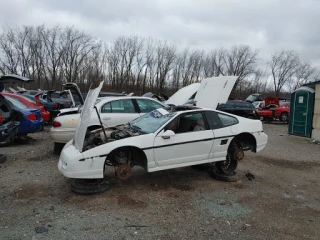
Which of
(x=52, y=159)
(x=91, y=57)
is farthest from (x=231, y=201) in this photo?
(x=91, y=57)

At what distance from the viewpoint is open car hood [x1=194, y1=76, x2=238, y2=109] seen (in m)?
6.65

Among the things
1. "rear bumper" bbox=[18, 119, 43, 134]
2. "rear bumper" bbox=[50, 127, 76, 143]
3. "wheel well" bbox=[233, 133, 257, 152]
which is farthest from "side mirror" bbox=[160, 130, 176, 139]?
"rear bumper" bbox=[18, 119, 43, 134]

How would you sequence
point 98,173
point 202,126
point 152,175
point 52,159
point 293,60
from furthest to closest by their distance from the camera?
point 293,60 → point 52,159 → point 152,175 → point 202,126 → point 98,173

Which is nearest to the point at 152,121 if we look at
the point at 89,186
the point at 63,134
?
the point at 89,186

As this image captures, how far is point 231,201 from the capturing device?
15.4 feet

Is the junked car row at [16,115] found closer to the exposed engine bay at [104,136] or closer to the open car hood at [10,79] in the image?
the open car hood at [10,79]

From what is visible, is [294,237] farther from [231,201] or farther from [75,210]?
[75,210]

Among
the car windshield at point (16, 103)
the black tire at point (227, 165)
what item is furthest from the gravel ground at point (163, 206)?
the car windshield at point (16, 103)

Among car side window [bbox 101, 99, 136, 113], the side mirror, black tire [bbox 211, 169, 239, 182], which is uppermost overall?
car side window [bbox 101, 99, 136, 113]

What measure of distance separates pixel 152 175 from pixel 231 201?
5.99ft

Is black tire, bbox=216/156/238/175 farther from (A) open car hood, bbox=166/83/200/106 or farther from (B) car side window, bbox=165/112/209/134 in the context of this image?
(A) open car hood, bbox=166/83/200/106

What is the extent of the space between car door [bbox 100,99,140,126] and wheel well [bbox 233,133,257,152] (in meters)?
2.87

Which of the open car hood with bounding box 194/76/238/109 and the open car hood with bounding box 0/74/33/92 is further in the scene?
the open car hood with bounding box 194/76/238/109

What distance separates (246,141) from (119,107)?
11.1 ft
